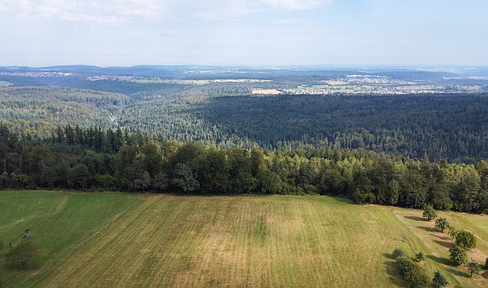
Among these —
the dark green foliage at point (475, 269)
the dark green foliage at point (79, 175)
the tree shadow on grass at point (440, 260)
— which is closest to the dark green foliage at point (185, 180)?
the dark green foliage at point (79, 175)

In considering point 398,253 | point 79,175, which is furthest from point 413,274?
point 79,175

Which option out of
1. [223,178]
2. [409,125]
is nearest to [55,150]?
[223,178]

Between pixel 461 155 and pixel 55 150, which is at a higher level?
pixel 55 150

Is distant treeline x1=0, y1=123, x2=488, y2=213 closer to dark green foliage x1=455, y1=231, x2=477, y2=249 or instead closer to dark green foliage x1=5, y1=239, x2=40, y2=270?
dark green foliage x1=455, y1=231, x2=477, y2=249

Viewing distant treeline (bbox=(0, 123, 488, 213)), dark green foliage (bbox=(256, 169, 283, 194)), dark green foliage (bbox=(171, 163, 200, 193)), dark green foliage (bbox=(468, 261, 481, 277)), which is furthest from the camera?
dark green foliage (bbox=(256, 169, 283, 194))

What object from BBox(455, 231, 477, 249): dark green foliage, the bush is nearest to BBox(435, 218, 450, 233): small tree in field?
BBox(455, 231, 477, 249): dark green foliage

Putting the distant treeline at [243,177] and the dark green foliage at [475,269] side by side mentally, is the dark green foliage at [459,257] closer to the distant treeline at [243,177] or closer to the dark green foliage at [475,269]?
the dark green foliage at [475,269]

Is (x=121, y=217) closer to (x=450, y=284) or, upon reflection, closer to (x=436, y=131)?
(x=450, y=284)
